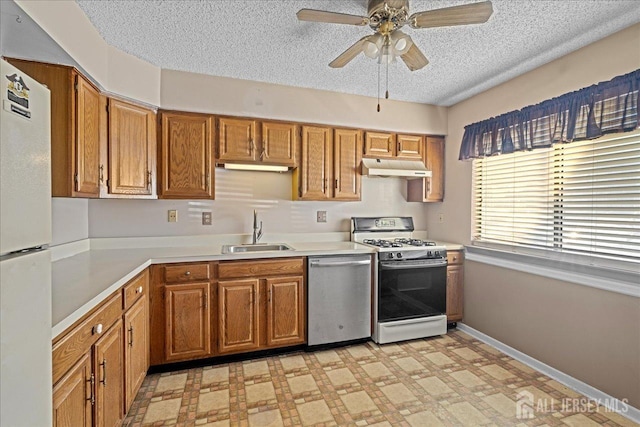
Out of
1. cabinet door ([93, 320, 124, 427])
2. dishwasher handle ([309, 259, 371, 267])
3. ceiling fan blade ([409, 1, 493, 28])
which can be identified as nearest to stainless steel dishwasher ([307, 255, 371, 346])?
dishwasher handle ([309, 259, 371, 267])

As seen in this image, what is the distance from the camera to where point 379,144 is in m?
3.43

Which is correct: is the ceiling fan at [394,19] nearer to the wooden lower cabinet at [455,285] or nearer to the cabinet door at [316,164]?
the cabinet door at [316,164]

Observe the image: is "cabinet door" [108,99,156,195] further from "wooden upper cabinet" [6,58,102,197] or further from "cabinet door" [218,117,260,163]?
"cabinet door" [218,117,260,163]

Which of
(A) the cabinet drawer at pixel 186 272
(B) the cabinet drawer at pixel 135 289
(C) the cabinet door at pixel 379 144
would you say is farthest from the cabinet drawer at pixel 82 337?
(C) the cabinet door at pixel 379 144

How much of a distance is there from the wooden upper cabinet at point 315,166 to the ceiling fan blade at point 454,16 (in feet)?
5.28

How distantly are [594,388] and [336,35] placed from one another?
3033 millimetres

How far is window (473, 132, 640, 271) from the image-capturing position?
6.64ft

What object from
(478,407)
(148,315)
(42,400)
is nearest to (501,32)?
(478,407)

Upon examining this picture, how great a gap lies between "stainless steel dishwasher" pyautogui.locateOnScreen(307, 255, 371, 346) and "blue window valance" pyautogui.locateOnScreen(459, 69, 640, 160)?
5.37ft

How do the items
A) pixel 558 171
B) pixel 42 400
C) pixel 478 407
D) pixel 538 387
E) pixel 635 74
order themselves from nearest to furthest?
pixel 42 400 → pixel 635 74 → pixel 478 407 → pixel 538 387 → pixel 558 171

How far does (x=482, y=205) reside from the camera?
10.6 feet

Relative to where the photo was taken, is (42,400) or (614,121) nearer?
(42,400)

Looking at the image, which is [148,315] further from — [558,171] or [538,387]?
[558,171]

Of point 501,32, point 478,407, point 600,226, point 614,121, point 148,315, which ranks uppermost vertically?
point 501,32
